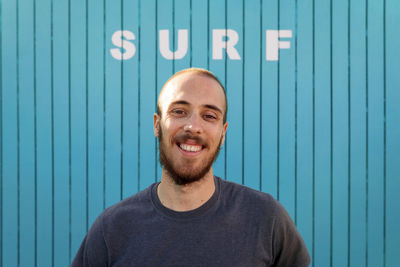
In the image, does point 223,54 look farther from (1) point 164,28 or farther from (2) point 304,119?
(2) point 304,119

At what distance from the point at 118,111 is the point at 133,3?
2.87 feet

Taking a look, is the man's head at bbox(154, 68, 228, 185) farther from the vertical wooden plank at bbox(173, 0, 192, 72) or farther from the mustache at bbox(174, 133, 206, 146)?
the vertical wooden plank at bbox(173, 0, 192, 72)

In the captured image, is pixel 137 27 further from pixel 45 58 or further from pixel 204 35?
pixel 45 58

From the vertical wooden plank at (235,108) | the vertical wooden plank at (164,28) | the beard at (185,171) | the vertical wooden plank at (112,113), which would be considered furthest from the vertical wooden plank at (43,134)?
the beard at (185,171)

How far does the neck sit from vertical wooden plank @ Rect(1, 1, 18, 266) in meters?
2.14

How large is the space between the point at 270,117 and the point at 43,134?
184 centimetres

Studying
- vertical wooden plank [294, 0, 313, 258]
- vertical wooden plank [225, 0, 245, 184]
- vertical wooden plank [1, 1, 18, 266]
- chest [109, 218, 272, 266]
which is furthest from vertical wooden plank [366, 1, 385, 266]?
vertical wooden plank [1, 1, 18, 266]

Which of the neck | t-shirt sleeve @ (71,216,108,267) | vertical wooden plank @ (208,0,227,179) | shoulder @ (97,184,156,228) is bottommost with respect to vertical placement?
t-shirt sleeve @ (71,216,108,267)

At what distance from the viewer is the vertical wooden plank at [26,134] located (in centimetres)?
289

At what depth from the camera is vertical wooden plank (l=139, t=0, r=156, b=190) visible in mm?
2824

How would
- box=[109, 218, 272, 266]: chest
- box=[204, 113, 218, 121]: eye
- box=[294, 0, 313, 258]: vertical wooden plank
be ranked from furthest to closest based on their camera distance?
box=[294, 0, 313, 258]: vertical wooden plank
box=[204, 113, 218, 121]: eye
box=[109, 218, 272, 266]: chest

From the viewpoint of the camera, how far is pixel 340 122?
111 inches

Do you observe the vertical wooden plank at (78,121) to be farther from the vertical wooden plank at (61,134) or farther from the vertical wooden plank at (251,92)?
the vertical wooden plank at (251,92)

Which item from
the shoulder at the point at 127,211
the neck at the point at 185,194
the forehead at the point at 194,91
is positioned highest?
the forehead at the point at 194,91
